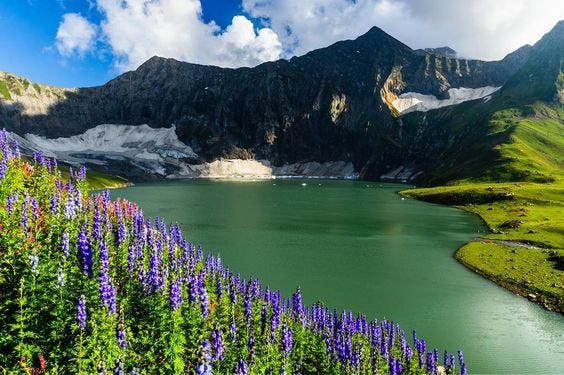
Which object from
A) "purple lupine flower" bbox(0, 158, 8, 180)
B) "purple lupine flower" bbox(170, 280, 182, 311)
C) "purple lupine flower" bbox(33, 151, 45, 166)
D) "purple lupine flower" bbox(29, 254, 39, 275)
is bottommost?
"purple lupine flower" bbox(170, 280, 182, 311)

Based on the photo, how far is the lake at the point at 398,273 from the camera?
1869 inches

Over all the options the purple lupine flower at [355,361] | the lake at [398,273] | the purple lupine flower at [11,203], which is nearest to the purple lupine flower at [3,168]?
the purple lupine flower at [11,203]

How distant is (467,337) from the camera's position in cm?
4800

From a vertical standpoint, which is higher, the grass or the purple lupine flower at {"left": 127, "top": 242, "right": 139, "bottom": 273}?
the purple lupine flower at {"left": 127, "top": 242, "right": 139, "bottom": 273}

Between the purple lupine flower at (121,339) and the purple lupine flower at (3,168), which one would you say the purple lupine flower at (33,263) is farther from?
the purple lupine flower at (3,168)

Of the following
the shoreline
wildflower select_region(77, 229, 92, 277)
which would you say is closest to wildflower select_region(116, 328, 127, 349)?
wildflower select_region(77, 229, 92, 277)

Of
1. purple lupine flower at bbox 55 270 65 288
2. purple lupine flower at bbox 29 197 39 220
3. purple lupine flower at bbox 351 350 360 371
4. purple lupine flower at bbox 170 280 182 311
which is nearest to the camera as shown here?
purple lupine flower at bbox 55 270 65 288

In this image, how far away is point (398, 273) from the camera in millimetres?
74875

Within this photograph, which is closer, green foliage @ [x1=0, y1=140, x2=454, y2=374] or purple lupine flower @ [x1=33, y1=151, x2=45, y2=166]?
green foliage @ [x1=0, y1=140, x2=454, y2=374]

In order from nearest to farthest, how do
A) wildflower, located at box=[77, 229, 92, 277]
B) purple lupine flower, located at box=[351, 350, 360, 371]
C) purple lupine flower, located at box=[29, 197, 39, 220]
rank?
1. wildflower, located at box=[77, 229, 92, 277]
2. purple lupine flower, located at box=[351, 350, 360, 371]
3. purple lupine flower, located at box=[29, 197, 39, 220]

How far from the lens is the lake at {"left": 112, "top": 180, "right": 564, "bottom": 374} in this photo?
47469mm

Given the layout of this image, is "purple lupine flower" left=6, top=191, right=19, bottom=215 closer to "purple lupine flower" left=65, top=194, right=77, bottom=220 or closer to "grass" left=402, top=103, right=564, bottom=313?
"purple lupine flower" left=65, top=194, right=77, bottom=220

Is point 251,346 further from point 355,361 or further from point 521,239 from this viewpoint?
point 521,239

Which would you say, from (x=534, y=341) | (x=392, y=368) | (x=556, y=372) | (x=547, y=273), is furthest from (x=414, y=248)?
(x=392, y=368)
